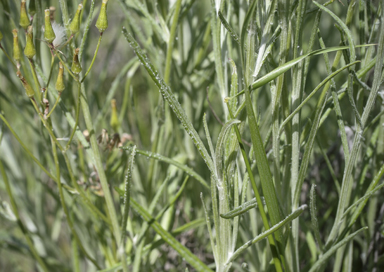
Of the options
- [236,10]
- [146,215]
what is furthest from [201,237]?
[236,10]

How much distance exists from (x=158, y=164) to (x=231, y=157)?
240 mm

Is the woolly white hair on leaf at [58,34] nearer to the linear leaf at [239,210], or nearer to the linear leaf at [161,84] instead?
the linear leaf at [161,84]

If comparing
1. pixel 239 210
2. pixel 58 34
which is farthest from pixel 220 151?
pixel 58 34

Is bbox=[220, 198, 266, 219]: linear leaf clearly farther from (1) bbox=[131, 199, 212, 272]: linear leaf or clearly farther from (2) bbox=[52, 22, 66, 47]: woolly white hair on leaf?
(2) bbox=[52, 22, 66, 47]: woolly white hair on leaf

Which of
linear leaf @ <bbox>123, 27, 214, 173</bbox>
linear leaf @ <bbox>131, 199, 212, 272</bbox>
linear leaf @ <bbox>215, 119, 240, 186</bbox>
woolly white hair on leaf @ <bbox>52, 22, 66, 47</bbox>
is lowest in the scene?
linear leaf @ <bbox>131, 199, 212, 272</bbox>

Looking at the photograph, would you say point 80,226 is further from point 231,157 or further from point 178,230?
point 231,157

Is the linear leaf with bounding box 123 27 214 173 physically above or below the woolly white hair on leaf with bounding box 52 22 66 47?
below

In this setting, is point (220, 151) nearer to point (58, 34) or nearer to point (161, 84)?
point (161, 84)

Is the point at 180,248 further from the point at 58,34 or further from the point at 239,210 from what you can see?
the point at 58,34

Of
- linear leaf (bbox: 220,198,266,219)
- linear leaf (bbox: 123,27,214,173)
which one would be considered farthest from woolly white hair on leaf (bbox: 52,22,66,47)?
linear leaf (bbox: 220,198,266,219)

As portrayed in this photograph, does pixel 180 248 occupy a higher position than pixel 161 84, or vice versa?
pixel 161 84

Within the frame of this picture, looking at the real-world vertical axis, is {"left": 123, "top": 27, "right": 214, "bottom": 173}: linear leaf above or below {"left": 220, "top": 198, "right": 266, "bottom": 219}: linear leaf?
above

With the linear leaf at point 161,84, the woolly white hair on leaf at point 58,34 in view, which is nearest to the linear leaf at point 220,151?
the linear leaf at point 161,84

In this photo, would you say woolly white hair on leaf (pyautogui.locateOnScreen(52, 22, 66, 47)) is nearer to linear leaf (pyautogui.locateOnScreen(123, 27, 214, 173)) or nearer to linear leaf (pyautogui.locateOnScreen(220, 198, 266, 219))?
linear leaf (pyautogui.locateOnScreen(123, 27, 214, 173))
